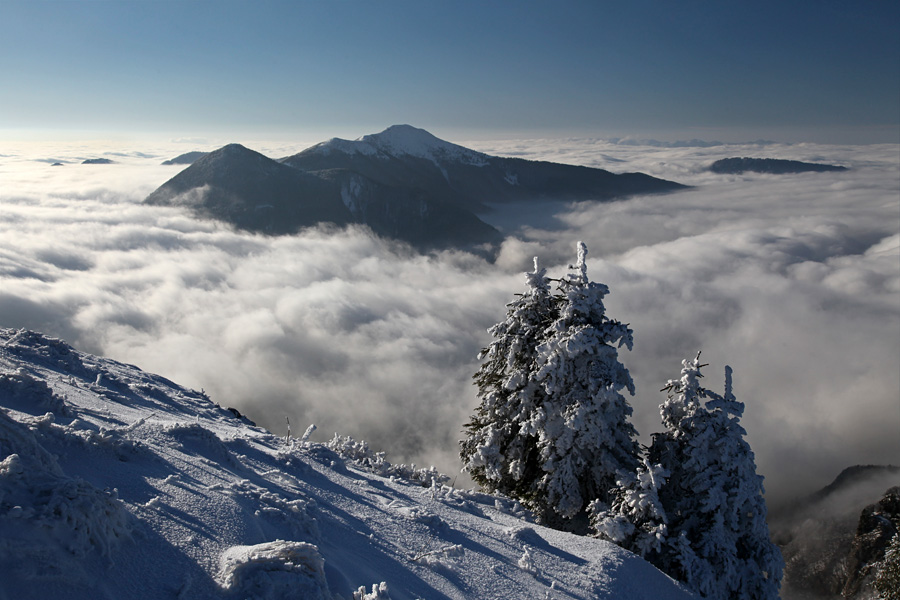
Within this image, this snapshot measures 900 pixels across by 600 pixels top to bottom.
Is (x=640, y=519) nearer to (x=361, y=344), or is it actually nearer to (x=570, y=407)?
(x=570, y=407)

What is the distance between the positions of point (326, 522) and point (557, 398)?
8.18 m

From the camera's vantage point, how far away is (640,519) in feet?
35.6

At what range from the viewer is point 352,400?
12556 cm

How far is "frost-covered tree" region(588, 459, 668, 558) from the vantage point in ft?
33.8

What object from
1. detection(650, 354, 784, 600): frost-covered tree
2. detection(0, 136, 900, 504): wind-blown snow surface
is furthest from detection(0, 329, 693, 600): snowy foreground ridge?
detection(0, 136, 900, 504): wind-blown snow surface

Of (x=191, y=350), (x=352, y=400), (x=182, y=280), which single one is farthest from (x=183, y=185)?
(x=352, y=400)

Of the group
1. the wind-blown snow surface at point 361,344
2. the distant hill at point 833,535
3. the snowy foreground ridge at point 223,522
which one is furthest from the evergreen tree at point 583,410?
the wind-blown snow surface at point 361,344

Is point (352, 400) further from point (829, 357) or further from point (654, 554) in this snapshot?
point (829, 357)

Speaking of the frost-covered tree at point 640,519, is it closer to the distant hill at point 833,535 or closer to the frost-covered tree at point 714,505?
the frost-covered tree at point 714,505

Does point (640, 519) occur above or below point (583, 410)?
below

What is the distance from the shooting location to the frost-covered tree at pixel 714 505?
1061 cm

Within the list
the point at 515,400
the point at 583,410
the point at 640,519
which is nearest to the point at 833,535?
the point at 515,400

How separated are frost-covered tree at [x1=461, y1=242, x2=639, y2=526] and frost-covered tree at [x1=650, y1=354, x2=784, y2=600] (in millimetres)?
1454

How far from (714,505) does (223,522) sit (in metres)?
10.6
